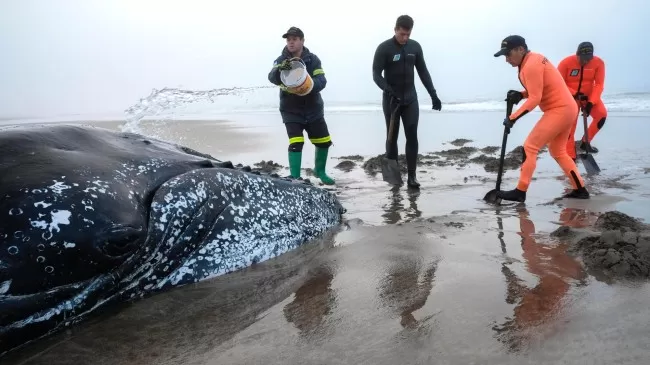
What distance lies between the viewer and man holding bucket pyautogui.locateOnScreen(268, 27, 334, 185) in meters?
6.40

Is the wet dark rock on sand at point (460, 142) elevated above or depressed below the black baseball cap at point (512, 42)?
below

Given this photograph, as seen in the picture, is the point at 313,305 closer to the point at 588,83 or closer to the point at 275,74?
the point at 275,74

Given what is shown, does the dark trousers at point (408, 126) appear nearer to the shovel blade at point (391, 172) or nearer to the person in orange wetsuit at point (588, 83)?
the shovel blade at point (391, 172)

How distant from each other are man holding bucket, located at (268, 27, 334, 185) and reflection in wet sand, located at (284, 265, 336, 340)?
3681mm

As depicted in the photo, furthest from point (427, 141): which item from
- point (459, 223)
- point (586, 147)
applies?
point (459, 223)

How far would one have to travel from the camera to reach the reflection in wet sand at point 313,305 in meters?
2.34

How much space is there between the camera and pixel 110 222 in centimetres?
253

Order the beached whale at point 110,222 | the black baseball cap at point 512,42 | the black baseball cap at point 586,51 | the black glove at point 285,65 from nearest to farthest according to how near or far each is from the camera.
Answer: the beached whale at point 110,222, the black baseball cap at point 512,42, the black glove at point 285,65, the black baseball cap at point 586,51

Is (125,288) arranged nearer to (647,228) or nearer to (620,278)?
(620,278)

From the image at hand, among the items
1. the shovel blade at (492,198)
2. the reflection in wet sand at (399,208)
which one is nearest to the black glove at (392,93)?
the reflection in wet sand at (399,208)

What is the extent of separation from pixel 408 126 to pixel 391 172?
71 centimetres

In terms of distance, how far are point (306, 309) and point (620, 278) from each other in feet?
5.89

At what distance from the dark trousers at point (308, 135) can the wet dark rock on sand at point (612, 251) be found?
3.79 m

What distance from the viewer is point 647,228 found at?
158 inches
